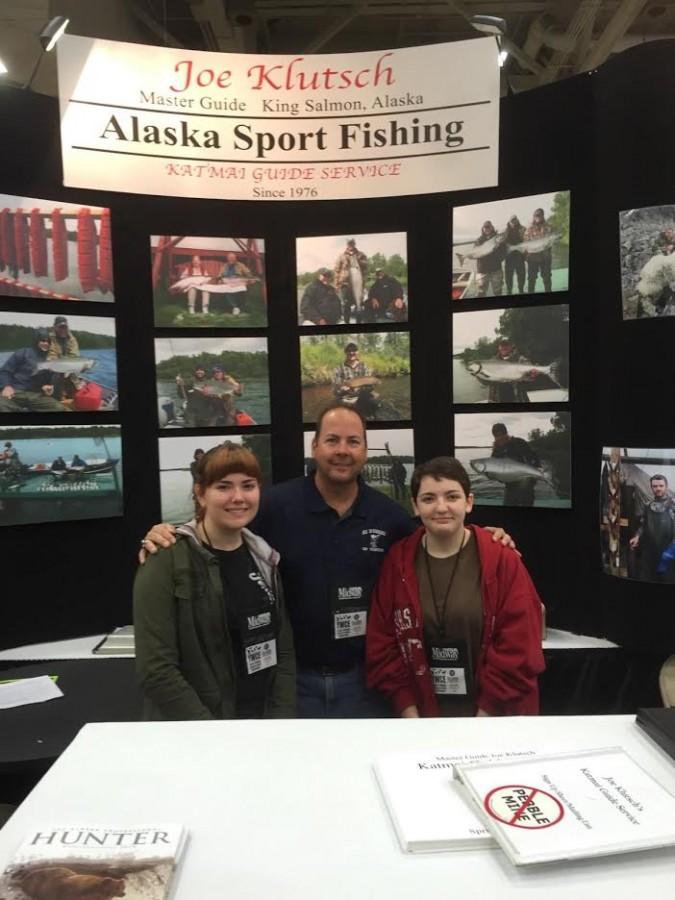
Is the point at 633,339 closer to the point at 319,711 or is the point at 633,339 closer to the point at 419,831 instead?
the point at 319,711

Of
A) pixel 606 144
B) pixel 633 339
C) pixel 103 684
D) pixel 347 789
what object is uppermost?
pixel 606 144

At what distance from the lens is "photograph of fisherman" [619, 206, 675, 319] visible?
8.29ft

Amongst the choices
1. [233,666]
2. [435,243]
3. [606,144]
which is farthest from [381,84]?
[233,666]

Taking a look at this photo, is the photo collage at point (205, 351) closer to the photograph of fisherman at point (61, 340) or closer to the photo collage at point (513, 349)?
the photograph of fisherman at point (61, 340)

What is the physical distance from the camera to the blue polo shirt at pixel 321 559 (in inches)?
86.4

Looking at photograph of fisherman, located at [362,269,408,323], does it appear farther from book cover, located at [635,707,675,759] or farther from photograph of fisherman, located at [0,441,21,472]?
book cover, located at [635,707,675,759]

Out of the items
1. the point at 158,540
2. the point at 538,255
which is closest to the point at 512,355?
the point at 538,255

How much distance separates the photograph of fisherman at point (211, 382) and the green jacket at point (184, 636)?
52.9 inches

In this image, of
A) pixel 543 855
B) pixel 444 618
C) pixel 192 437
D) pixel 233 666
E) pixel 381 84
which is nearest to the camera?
pixel 543 855

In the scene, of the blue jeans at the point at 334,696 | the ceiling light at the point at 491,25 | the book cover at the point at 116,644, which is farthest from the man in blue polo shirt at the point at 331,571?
the ceiling light at the point at 491,25

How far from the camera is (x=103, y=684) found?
2.53 m

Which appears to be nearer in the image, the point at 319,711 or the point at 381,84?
the point at 319,711

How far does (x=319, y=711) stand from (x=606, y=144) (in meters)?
2.48

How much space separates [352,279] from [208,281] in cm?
69
